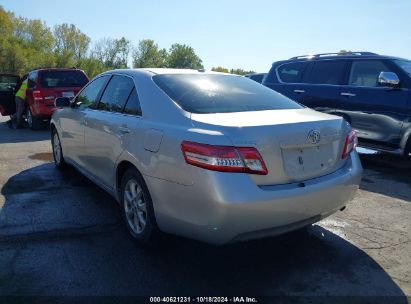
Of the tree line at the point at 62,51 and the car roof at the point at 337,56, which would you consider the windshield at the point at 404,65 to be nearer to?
the car roof at the point at 337,56

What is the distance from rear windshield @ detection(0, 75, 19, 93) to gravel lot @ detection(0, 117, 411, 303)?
9.11 metres

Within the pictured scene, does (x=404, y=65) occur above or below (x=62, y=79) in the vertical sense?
above

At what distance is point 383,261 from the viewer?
3375 millimetres

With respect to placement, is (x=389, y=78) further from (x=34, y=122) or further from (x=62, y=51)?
(x=62, y=51)

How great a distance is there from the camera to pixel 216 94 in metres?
3.66

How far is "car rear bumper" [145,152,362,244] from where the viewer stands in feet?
8.94

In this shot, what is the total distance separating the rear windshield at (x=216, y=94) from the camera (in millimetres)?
3393

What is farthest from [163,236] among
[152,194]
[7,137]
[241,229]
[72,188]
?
[7,137]

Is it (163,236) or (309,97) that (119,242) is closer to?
(163,236)

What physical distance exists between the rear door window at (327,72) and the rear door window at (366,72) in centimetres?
19

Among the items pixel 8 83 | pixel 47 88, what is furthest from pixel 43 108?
pixel 8 83

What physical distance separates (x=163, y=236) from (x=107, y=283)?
1.98ft

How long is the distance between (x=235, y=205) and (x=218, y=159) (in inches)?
13.0

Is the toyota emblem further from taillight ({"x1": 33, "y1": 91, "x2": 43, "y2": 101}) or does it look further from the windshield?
taillight ({"x1": 33, "y1": 91, "x2": 43, "y2": 101})
